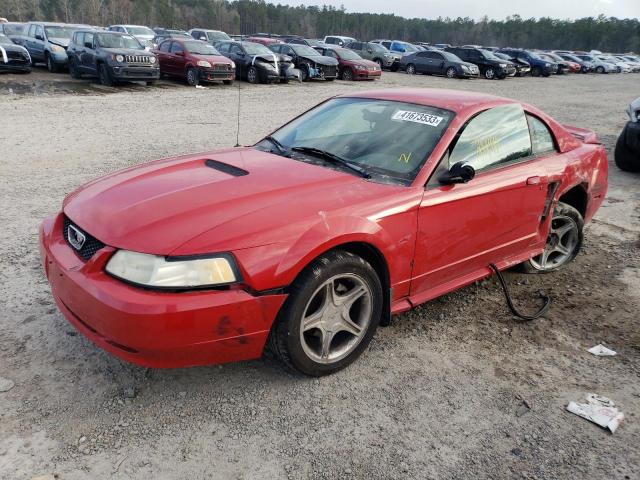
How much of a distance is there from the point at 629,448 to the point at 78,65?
1822 centimetres

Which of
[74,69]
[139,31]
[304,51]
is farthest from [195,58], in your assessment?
[139,31]

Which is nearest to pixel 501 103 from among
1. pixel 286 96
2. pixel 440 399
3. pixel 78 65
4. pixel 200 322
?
pixel 440 399

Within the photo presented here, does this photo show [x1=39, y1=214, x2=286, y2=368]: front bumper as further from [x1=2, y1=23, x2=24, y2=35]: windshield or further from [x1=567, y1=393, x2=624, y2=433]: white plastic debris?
[x1=2, y1=23, x2=24, y2=35]: windshield

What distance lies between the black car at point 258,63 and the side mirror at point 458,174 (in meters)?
17.1

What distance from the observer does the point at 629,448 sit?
2.51m

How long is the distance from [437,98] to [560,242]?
189cm

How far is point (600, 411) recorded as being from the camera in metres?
2.76

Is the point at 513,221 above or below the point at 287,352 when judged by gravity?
above

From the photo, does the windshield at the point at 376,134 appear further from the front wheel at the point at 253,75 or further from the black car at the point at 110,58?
the front wheel at the point at 253,75

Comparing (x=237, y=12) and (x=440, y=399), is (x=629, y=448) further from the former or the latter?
(x=237, y=12)

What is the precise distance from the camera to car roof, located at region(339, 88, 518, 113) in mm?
3544

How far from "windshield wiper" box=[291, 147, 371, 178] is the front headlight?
116cm

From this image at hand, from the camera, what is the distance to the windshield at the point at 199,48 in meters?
18.3

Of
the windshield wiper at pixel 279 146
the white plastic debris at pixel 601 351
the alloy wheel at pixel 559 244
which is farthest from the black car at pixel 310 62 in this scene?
the white plastic debris at pixel 601 351
